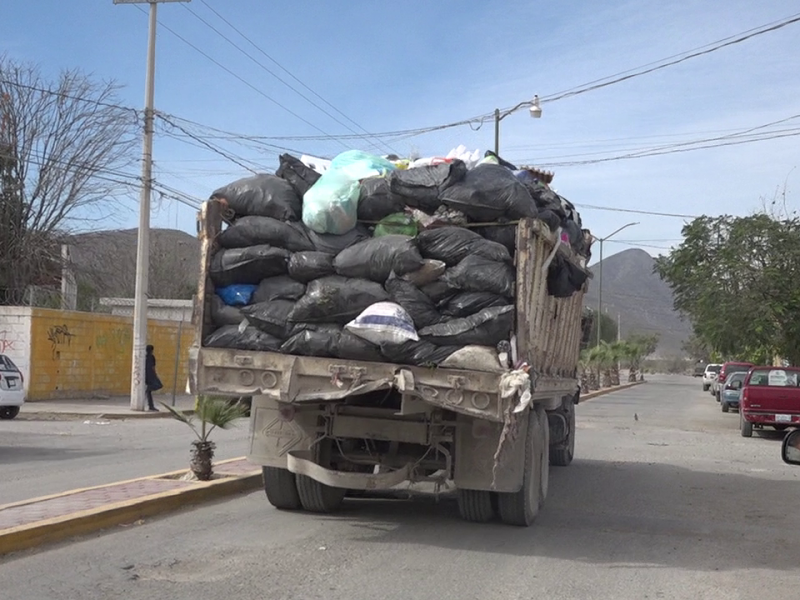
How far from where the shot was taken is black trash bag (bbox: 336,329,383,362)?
25.0 feet

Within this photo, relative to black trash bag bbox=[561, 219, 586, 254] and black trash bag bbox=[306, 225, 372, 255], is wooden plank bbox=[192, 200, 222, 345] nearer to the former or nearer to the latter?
black trash bag bbox=[306, 225, 372, 255]

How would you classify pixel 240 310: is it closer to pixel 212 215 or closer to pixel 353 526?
pixel 212 215

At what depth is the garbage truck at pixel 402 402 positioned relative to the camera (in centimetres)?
746

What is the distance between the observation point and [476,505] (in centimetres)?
883

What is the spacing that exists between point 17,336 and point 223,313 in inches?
727

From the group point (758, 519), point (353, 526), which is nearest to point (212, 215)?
point (353, 526)

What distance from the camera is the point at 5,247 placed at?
32.5 m

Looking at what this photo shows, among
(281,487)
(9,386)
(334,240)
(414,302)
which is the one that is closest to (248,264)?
(334,240)

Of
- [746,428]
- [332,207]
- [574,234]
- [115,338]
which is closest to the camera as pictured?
[332,207]

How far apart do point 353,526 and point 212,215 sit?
9.93ft

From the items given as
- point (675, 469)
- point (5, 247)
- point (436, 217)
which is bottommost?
point (675, 469)

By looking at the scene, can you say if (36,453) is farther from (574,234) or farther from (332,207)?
(574,234)

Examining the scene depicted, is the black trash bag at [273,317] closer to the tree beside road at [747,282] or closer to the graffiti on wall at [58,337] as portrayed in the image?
the graffiti on wall at [58,337]

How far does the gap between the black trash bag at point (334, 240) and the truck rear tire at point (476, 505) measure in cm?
250
